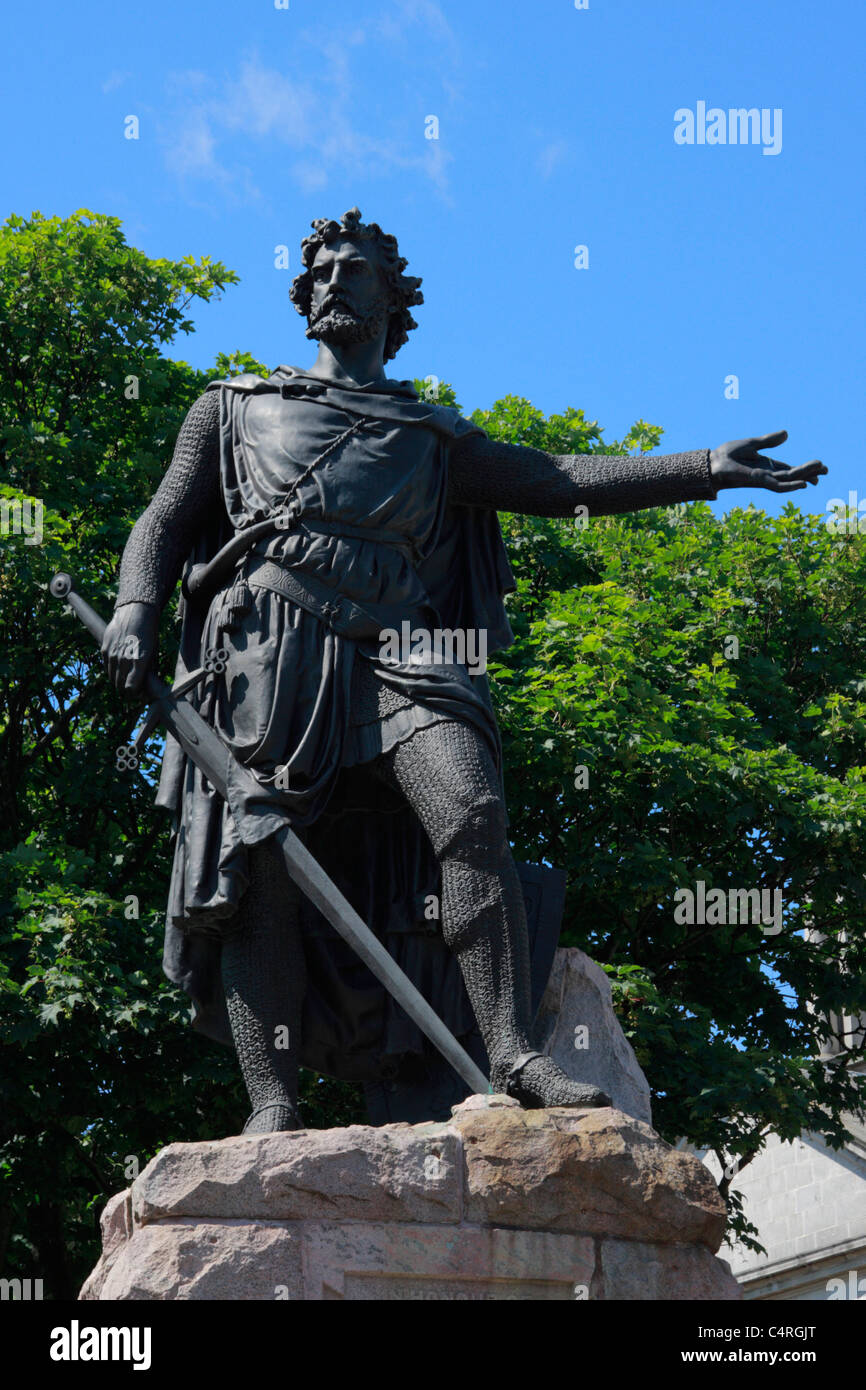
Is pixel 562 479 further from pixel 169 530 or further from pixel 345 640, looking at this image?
pixel 169 530

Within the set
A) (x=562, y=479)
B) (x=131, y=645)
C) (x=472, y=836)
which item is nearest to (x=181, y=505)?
(x=131, y=645)

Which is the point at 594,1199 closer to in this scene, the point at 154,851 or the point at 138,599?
the point at 138,599

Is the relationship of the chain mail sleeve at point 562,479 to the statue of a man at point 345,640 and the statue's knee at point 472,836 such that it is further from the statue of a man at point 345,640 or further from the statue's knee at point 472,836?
the statue's knee at point 472,836

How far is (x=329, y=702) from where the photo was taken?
6.24m

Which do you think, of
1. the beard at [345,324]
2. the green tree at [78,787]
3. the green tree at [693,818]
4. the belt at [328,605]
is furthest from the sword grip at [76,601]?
the green tree at [693,818]

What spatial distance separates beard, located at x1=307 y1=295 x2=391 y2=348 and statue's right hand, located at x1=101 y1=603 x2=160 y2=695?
1216mm

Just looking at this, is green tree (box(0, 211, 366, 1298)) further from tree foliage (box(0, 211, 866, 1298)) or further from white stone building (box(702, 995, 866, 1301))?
white stone building (box(702, 995, 866, 1301))

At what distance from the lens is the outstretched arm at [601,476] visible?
6609 mm

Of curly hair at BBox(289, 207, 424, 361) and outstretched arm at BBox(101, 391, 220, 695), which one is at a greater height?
curly hair at BBox(289, 207, 424, 361)

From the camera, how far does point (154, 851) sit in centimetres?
1675

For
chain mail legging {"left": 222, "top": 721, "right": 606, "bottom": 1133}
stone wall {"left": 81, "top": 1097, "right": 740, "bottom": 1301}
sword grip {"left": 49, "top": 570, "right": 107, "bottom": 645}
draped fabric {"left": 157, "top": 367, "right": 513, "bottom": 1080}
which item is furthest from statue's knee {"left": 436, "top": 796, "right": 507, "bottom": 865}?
sword grip {"left": 49, "top": 570, "right": 107, "bottom": 645}

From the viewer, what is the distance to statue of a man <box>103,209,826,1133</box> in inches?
237
